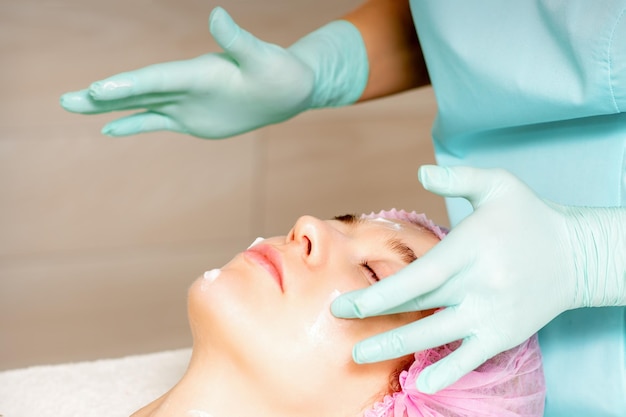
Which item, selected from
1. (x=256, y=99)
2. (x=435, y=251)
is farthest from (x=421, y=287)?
(x=256, y=99)

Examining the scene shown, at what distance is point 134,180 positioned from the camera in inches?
101

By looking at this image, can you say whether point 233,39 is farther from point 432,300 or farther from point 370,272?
point 432,300

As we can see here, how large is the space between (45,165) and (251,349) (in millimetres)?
1656

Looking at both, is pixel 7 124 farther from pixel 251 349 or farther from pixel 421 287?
pixel 421 287

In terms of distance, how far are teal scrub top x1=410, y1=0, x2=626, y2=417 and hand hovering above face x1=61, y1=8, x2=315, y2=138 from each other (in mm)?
249

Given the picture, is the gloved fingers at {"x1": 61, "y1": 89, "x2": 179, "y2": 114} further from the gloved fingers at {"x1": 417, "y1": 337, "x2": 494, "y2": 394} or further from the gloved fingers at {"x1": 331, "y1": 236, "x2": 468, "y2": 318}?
the gloved fingers at {"x1": 417, "y1": 337, "x2": 494, "y2": 394}

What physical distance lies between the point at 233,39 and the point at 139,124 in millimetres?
217

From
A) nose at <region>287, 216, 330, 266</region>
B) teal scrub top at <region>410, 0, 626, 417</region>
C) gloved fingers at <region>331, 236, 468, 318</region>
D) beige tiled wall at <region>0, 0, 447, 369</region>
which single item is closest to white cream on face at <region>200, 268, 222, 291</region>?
nose at <region>287, 216, 330, 266</region>

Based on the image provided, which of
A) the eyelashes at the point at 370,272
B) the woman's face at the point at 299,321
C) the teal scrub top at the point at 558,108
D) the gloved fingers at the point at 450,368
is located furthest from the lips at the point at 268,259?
the teal scrub top at the point at 558,108

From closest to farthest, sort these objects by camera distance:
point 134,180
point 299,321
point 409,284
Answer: point 409,284 < point 299,321 < point 134,180

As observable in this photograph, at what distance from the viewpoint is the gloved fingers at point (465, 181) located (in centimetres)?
96

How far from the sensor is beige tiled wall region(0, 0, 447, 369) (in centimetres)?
227

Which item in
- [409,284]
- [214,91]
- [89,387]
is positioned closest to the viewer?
[409,284]

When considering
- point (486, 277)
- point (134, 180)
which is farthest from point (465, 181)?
point (134, 180)
